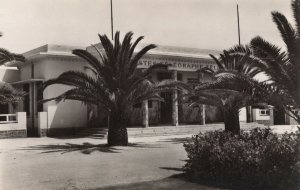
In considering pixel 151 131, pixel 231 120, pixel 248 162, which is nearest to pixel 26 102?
pixel 151 131

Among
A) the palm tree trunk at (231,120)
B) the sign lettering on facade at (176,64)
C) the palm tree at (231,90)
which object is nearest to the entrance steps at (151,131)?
the palm tree at (231,90)

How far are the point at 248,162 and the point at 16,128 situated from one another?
16202 millimetres

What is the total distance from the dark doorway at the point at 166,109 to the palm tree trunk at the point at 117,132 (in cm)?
1039

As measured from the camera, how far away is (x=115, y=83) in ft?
52.2

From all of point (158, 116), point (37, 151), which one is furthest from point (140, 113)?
point (37, 151)

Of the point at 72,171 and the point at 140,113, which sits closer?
the point at 72,171

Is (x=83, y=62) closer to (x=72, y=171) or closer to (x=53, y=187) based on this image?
(x=72, y=171)

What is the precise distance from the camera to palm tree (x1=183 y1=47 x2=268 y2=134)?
10336 mm

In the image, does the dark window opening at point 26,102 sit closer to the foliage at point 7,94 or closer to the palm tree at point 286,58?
the foliage at point 7,94

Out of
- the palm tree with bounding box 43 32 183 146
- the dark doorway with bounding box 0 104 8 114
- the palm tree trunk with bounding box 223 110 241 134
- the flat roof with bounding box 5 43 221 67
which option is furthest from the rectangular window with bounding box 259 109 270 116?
the dark doorway with bounding box 0 104 8 114

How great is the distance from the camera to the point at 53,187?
853 cm

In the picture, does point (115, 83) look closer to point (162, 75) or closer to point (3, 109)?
point (162, 75)

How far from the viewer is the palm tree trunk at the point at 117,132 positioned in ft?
53.8

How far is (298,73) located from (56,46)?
1658 centimetres
